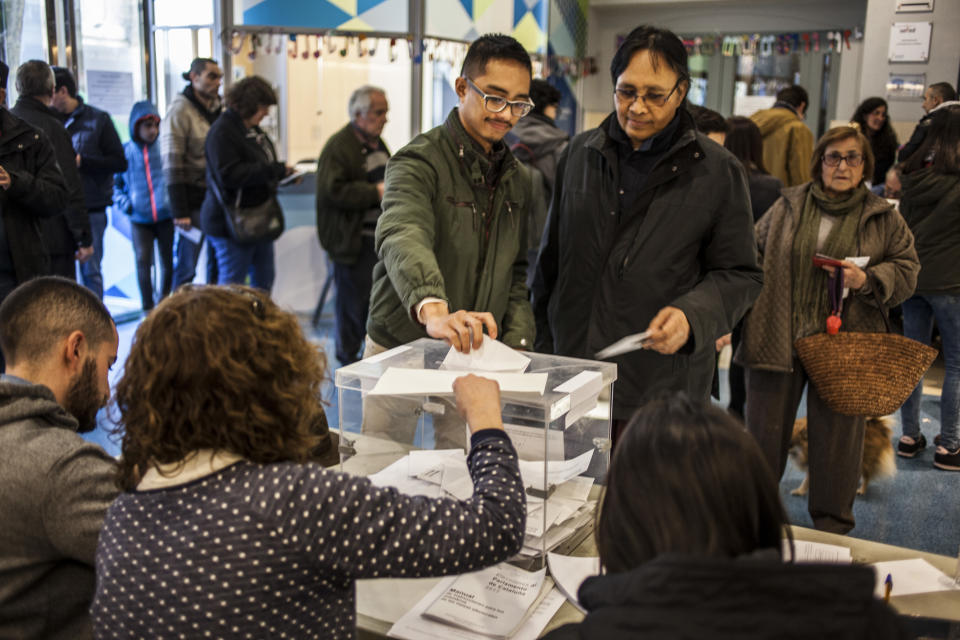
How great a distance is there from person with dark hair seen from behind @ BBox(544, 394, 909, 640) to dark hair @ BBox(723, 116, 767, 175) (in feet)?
10.3

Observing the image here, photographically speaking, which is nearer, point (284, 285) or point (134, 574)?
point (134, 574)

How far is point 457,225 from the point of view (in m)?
2.20

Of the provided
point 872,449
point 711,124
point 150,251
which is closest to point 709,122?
point 711,124

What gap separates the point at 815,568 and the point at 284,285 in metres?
5.63

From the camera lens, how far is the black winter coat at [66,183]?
13.3 ft

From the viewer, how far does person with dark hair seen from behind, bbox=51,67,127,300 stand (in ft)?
16.6

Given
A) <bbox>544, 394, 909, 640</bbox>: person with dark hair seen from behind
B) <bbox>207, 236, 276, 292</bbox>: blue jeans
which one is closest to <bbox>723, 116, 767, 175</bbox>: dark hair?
<bbox>207, 236, 276, 292</bbox>: blue jeans

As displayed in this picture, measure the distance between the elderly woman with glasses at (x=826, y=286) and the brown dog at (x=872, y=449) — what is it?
0.43 meters

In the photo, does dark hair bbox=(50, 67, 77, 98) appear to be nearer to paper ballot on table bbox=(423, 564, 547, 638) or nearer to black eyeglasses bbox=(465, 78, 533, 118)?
black eyeglasses bbox=(465, 78, 533, 118)

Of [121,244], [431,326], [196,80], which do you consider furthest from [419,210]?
[121,244]

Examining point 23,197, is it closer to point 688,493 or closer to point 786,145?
point 688,493

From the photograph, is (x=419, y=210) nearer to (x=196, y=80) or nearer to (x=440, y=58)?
(x=196, y=80)

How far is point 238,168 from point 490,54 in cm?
302

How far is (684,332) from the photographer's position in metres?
1.96
